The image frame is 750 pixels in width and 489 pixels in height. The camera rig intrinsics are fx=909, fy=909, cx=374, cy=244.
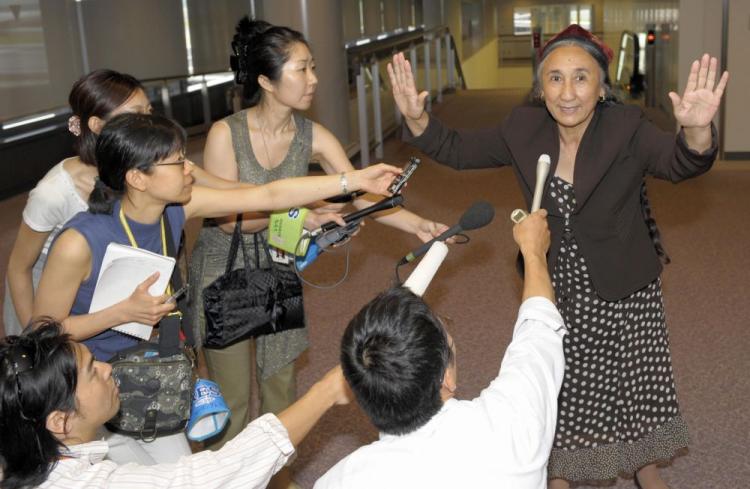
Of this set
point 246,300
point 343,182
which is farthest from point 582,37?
point 246,300

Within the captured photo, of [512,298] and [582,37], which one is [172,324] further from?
[512,298]

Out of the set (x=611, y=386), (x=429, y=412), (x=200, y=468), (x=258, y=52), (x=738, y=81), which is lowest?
(x=611, y=386)

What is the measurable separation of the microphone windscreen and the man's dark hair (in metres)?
0.70

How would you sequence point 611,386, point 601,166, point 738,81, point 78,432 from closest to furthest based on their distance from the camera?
point 78,432 → point 601,166 → point 611,386 → point 738,81

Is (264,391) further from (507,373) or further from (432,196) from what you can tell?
(432,196)

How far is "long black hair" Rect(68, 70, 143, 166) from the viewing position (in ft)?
9.40

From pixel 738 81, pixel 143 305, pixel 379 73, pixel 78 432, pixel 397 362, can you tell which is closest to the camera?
pixel 397 362

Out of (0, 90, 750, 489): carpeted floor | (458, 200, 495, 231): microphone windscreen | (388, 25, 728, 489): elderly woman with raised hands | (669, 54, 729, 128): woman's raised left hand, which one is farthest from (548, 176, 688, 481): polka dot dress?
(669, 54, 729, 128): woman's raised left hand

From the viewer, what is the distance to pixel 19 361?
1.89 metres

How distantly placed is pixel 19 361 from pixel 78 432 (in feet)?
0.68

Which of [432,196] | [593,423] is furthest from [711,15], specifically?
[593,423]

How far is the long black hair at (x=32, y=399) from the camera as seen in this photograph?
181 cm

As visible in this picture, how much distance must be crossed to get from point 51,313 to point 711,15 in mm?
8268

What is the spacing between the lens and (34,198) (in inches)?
111
